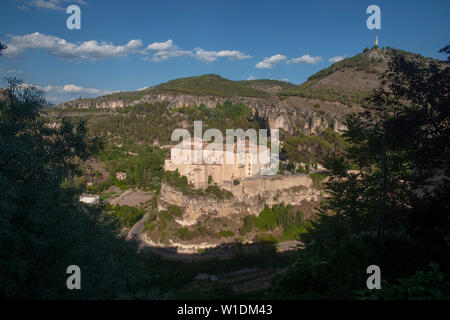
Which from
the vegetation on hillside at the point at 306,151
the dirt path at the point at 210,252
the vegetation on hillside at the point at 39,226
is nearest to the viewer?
the vegetation on hillside at the point at 39,226

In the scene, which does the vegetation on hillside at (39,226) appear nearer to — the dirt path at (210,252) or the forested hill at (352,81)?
the dirt path at (210,252)

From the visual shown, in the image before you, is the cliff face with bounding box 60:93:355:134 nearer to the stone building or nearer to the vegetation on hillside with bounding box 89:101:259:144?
the stone building

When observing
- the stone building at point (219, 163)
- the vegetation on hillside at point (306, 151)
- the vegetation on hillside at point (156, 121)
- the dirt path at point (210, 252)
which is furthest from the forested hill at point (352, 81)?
the dirt path at point (210, 252)

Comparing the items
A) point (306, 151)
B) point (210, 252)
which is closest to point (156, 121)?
point (306, 151)

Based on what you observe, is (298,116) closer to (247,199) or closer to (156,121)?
Answer: (247,199)

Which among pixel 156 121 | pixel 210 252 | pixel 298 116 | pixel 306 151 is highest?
pixel 156 121

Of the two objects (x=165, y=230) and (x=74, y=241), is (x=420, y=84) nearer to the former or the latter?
(x=74, y=241)

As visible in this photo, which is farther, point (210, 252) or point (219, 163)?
point (219, 163)
